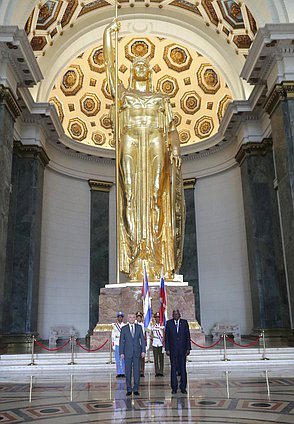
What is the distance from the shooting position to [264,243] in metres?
13.8

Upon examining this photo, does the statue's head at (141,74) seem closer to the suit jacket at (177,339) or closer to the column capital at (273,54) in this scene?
the column capital at (273,54)

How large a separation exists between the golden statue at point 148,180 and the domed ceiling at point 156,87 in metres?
6.81

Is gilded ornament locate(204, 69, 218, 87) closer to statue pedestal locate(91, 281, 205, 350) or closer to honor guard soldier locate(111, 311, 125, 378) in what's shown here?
statue pedestal locate(91, 281, 205, 350)

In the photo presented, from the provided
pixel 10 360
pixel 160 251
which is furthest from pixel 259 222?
pixel 10 360

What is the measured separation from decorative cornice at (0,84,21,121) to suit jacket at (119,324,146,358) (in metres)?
7.48

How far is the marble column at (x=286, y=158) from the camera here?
35.3 ft

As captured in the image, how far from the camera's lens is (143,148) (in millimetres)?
10672

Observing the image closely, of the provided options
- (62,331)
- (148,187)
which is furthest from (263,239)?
(62,331)

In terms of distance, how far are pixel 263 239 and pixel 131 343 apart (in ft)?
29.8

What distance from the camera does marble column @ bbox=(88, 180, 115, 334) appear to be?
1664 cm

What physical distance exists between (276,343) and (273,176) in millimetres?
5068

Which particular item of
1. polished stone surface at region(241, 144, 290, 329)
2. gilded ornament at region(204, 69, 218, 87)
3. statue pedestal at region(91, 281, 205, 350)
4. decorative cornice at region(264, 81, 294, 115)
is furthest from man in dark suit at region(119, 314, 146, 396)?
gilded ornament at region(204, 69, 218, 87)

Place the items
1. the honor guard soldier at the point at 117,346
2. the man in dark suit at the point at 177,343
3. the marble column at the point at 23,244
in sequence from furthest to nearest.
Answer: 1. the marble column at the point at 23,244
2. the honor guard soldier at the point at 117,346
3. the man in dark suit at the point at 177,343

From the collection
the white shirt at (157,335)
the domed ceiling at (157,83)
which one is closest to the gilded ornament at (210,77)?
the domed ceiling at (157,83)
